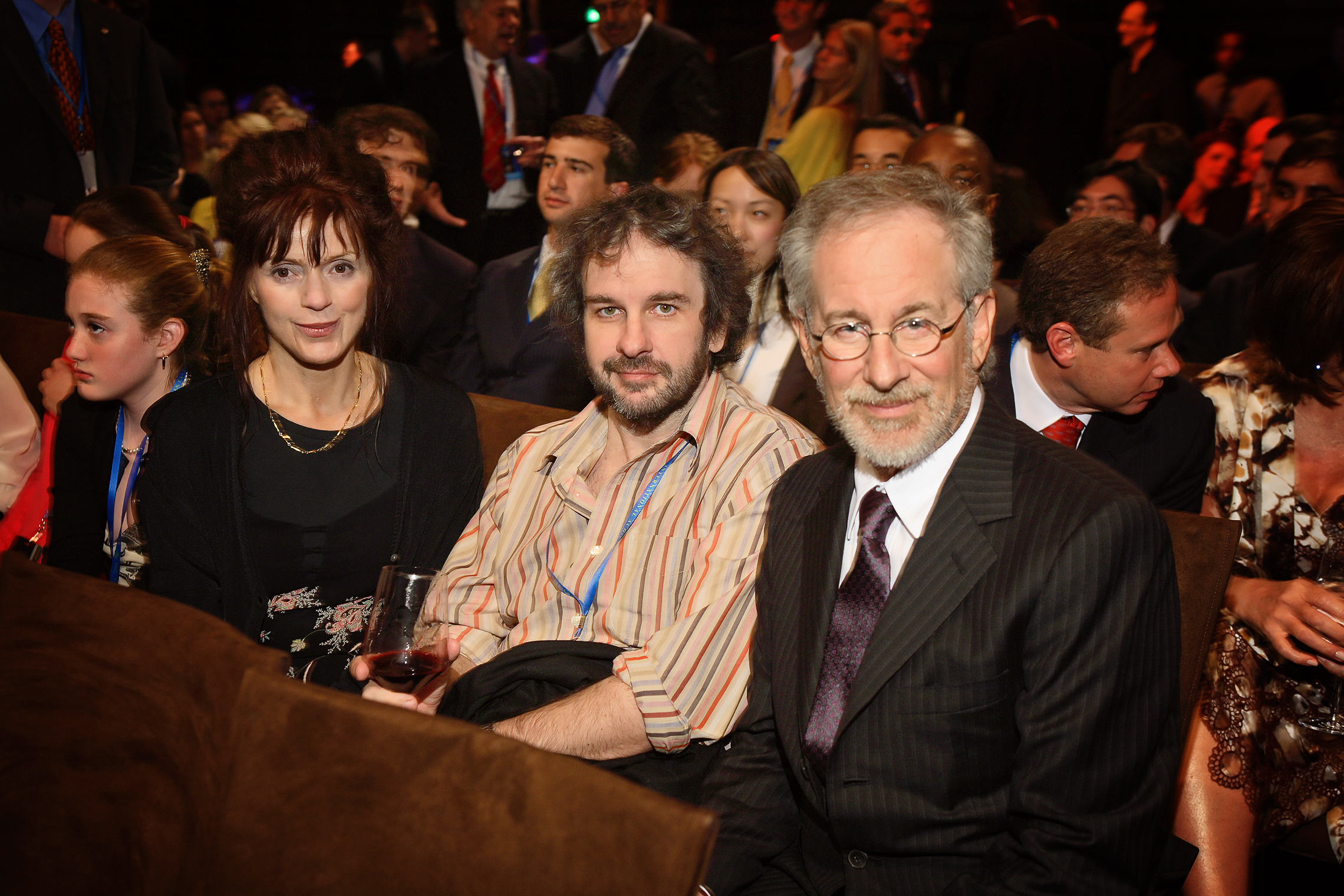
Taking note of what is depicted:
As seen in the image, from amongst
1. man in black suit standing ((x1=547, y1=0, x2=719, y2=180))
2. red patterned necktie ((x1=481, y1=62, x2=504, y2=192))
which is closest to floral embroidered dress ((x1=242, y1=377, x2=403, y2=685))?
red patterned necktie ((x1=481, y1=62, x2=504, y2=192))

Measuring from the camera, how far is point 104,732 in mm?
1442

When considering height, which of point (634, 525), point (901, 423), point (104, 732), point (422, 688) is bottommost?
point (422, 688)

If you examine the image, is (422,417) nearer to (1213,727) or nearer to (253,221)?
(253,221)

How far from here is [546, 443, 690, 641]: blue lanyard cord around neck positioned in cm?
211

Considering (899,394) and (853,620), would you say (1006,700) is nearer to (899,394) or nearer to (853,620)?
(853,620)

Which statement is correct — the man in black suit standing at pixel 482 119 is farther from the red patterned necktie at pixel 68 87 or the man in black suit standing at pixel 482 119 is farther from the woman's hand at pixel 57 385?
the woman's hand at pixel 57 385

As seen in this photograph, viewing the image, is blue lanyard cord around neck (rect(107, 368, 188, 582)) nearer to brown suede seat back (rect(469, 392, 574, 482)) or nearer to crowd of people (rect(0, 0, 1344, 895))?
crowd of people (rect(0, 0, 1344, 895))

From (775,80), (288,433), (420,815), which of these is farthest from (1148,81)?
(420,815)

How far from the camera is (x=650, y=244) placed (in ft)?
7.27

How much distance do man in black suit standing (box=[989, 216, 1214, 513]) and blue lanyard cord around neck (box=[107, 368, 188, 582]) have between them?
2.34 meters

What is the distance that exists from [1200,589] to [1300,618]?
1.02 ft

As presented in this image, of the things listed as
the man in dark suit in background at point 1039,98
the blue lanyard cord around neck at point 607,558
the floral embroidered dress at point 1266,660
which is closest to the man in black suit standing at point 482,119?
the man in dark suit in background at point 1039,98

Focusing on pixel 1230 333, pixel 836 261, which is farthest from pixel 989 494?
pixel 1230 333

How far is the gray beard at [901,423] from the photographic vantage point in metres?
1.58
